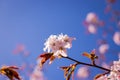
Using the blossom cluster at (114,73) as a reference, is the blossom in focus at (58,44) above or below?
above

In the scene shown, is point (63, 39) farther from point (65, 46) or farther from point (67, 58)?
point (67, 58)

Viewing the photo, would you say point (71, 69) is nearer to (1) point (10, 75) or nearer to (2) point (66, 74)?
(2) point (66, 74)

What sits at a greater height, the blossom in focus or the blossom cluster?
the blossom in focus

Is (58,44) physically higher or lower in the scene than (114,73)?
higher

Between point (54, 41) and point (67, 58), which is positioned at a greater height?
point (54, 41)

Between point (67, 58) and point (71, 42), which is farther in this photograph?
point (71, 42)

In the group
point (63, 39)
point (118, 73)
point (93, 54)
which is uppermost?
point (63, 39)

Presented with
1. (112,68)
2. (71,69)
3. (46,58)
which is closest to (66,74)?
(71,69)
